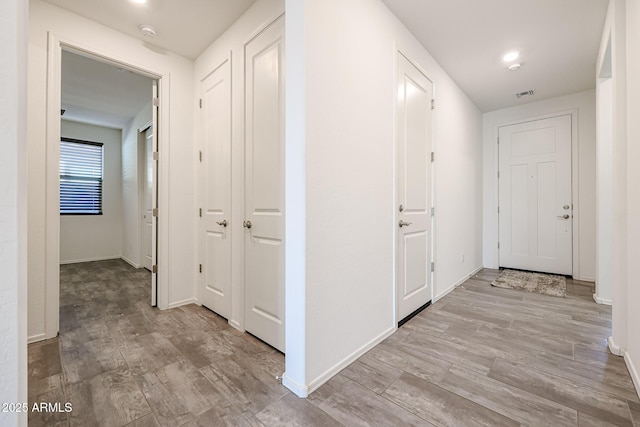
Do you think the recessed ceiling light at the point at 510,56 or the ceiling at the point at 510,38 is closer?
the ceiling at the point at 510,38

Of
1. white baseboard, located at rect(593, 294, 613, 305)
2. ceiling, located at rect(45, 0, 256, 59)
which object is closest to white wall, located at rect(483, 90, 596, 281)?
white baseboard, located at rect(593, 294, 613, 305)

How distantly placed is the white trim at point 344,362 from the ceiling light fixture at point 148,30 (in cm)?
306

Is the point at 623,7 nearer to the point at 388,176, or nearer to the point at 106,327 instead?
the point at 388,176

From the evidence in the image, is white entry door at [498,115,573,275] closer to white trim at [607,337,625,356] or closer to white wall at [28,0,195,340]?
white trim at [607,337,625,356]

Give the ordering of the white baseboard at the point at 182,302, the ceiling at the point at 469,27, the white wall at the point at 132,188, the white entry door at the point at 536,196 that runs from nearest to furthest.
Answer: the ceiling at the point at 469,27 < the white baseboard at the point at 182,302 < the white entry door at the point at 536,196 < the white wall at the point at 132,188

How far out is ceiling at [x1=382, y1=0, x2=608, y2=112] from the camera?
214 cm

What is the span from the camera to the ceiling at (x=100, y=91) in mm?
3113

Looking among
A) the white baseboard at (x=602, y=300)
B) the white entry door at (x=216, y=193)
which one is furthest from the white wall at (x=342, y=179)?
the white baseboard at (x=602, y=300)

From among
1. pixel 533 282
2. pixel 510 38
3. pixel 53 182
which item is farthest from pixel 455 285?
pixel 53 182

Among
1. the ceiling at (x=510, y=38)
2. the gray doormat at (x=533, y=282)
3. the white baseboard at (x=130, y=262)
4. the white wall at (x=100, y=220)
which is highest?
the ceiling at (x=510, y=38)

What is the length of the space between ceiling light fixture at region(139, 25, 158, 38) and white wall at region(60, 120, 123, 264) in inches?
154

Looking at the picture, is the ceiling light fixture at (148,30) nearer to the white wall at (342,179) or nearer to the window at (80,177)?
the white wall at (342,179)

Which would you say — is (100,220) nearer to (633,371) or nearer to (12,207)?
(12,207)

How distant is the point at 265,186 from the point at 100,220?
5.13 meters
